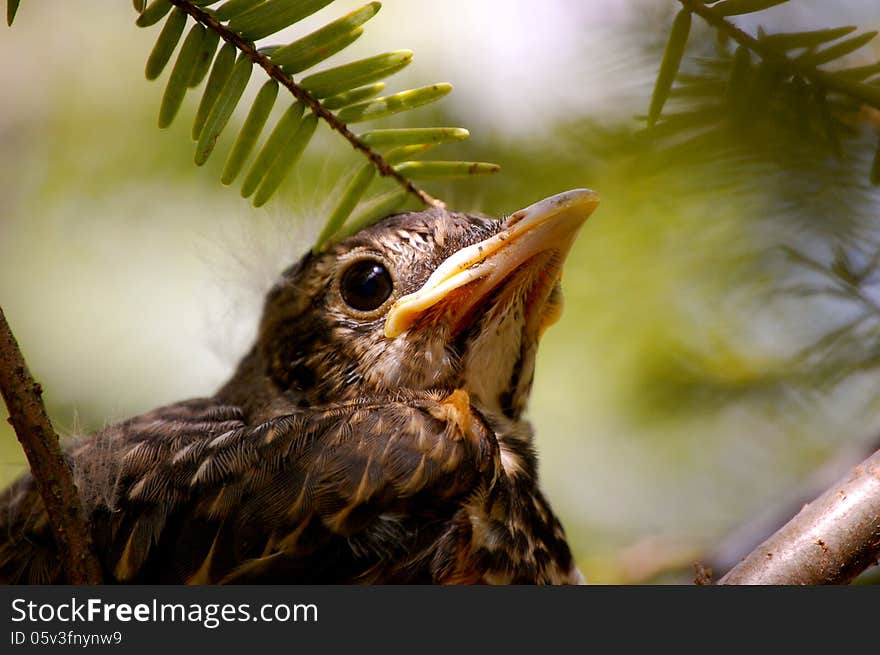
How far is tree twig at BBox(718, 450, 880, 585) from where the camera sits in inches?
45.1

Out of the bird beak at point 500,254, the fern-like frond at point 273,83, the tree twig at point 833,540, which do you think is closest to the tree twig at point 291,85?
the fern-like frond at point 273,83

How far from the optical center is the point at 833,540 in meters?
1.15

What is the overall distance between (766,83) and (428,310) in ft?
1.94

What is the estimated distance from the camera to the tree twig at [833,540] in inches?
45.1

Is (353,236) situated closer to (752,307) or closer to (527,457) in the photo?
(527,457)

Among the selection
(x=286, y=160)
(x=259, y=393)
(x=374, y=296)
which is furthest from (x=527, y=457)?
(x=286, y=160)

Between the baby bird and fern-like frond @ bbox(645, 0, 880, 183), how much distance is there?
0.71 ft

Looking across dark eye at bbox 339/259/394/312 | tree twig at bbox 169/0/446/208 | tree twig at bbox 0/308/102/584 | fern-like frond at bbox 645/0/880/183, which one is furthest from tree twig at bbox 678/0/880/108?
tree twig at bbox 0/308/102/584

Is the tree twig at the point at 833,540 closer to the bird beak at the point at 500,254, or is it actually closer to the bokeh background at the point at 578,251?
the bokeh background at the point at 578,251

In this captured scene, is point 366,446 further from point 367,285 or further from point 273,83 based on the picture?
point 273,83

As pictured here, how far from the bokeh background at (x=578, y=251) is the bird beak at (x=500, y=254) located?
3.7 inches

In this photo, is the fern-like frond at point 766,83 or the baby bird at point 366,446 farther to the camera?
the baby bird at point 366,446

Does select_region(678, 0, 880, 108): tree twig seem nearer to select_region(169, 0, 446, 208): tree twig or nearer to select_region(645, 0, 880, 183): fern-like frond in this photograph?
select_region(645, 0, 880, 183): fern-like frond

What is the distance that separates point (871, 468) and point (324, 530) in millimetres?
674
